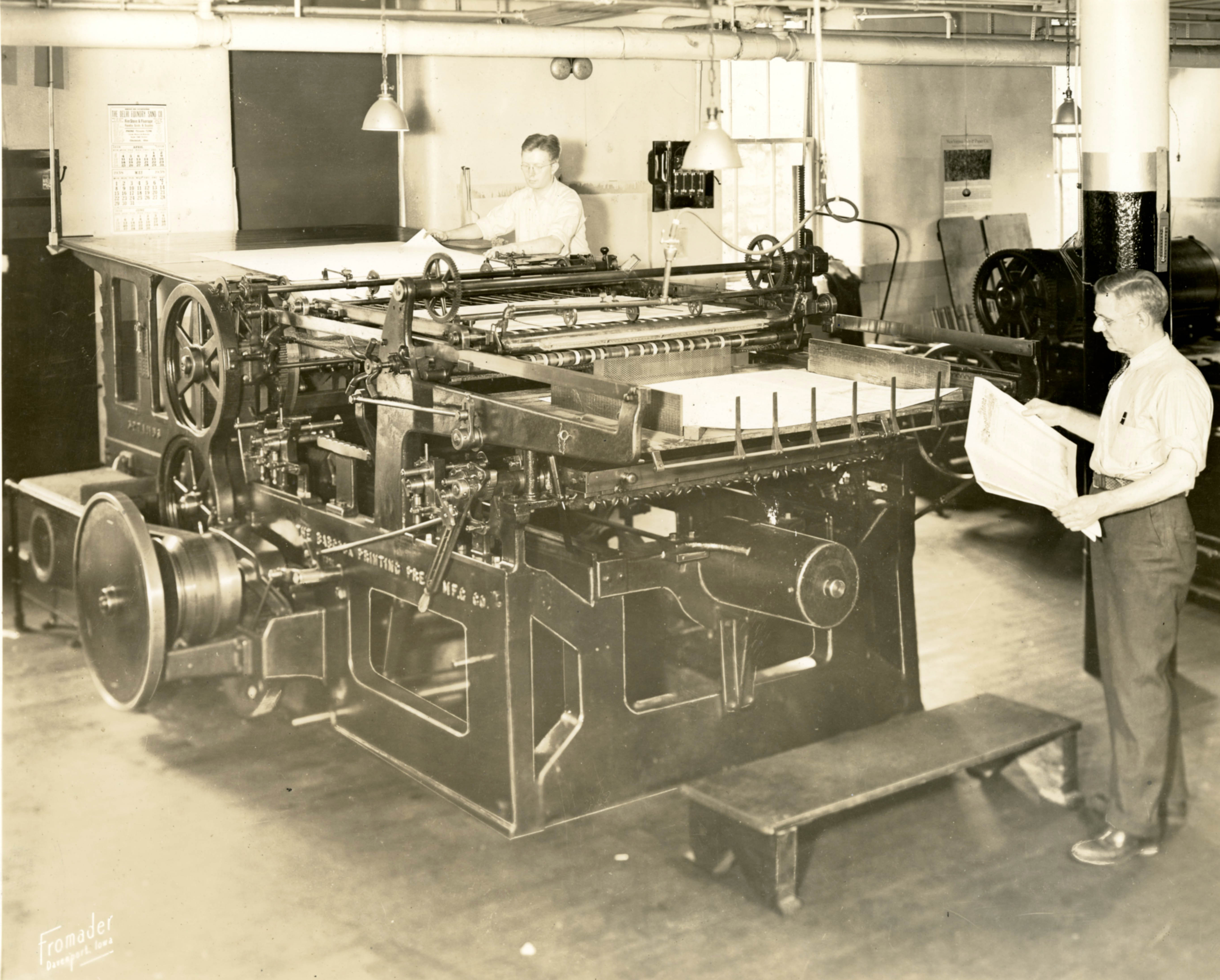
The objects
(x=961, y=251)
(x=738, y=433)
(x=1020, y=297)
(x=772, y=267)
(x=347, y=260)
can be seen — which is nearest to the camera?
(x=738, y=433)

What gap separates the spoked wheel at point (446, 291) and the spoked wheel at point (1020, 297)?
12.2 ft

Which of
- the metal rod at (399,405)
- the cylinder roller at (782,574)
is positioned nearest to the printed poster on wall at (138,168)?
the metal rod at (399,405)

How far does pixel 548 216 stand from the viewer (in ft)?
17.6

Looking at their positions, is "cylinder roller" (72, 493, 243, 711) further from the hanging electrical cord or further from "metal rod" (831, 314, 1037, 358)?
"metal rod" (831, 314, 1037, 358)

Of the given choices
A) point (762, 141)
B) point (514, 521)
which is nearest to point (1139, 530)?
point (514, 521)

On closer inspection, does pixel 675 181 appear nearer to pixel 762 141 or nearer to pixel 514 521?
pixel 762 141

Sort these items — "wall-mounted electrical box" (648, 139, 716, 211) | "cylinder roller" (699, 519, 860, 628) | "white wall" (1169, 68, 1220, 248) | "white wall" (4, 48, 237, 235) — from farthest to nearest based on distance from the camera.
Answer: "white wall" (1169, 68, 1220, 248), "wall-mounted electrical box" (648, 139, 716, 211), "white wall" (4, 48, 237, 235), "cylinder roller" (699, 519, 860, 628)

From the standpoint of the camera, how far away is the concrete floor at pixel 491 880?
3059 mm

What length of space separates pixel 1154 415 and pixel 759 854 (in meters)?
1.35

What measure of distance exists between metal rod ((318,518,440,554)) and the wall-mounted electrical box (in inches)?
180

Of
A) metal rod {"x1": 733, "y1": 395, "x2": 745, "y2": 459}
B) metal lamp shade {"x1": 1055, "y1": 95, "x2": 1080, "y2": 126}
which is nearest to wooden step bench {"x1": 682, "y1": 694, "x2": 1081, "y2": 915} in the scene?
metal rod {"x1": 733, "y1": 395, "x2": 745, "y2": 459}

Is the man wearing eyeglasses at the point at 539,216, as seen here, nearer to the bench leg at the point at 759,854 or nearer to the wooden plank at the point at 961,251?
the bench leg at the point at 759,854

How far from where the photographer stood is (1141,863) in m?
3.38

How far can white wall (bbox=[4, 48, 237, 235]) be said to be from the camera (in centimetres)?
592
